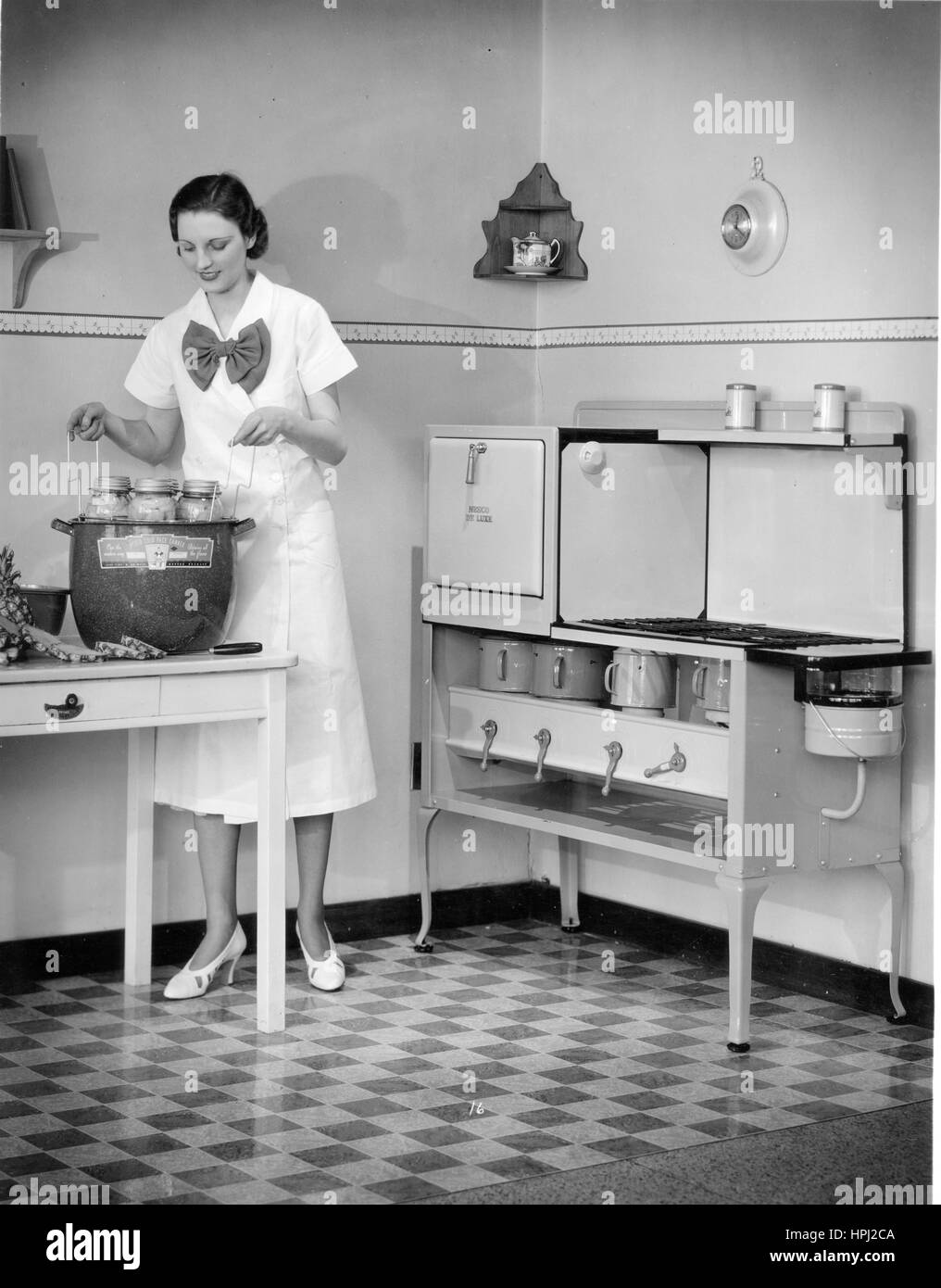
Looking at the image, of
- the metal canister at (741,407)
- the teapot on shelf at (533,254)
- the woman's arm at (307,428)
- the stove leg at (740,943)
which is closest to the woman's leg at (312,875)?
the woman's arm at (307,428)

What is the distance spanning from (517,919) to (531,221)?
1.91 m

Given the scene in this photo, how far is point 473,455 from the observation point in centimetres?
447

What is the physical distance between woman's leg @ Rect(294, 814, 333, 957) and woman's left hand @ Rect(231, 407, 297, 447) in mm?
938

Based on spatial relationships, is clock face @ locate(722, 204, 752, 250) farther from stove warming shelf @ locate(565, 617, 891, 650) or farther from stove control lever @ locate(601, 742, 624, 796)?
stove control lever @ locate(601, 742, 624, 796)

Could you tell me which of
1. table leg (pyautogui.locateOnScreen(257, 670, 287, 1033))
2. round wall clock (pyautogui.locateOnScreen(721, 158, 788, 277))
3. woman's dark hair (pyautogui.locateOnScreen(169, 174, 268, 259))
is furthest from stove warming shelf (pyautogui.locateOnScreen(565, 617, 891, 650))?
woman's dark hair (pyautogui.locateOnScreen(169, 174, 268, 259))

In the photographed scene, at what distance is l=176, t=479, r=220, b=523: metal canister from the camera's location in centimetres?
397

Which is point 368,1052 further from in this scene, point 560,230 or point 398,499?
point 560,230

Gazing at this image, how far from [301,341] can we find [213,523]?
0.56 metres

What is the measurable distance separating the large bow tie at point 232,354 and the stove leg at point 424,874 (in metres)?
1.23

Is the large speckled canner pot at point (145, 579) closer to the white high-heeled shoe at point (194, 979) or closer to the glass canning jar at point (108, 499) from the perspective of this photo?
the glass canning jar at point (108, 499)

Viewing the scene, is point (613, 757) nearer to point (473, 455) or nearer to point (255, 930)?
point (473, 455)

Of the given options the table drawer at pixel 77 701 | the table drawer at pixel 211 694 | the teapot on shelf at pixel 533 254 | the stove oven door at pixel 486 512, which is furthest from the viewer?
the teapot on shelf at pixel 533 254

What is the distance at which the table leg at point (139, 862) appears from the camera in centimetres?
434
